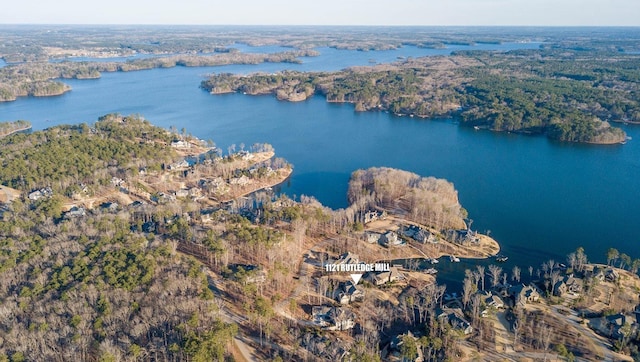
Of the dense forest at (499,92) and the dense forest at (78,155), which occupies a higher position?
the dense forest at (499,92)

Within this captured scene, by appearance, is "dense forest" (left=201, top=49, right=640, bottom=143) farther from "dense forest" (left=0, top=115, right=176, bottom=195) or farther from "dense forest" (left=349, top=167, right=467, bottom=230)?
"dense forest" (left=0, top=115, right=176, bottom=195)

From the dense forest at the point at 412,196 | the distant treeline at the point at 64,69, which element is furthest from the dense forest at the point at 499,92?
the distant treeline at the point at 64,69

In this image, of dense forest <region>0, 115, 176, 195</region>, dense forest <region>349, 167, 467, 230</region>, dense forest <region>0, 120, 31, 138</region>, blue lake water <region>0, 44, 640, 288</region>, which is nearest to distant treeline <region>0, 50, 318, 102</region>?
blue lake water <region>0, 44, 640, 288</region>

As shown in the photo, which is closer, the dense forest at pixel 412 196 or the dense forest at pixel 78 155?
the dense forest at pixel 412 196

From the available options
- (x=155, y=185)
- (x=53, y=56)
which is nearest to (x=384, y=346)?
(x=155, y=185)

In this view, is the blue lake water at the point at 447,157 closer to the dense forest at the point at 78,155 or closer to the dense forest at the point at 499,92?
the dense forest at the point at 499,92
